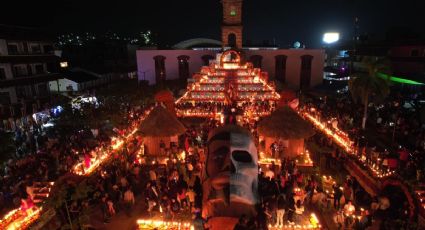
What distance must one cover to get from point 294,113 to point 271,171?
5587mm

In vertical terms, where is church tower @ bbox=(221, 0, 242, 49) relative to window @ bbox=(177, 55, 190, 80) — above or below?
above

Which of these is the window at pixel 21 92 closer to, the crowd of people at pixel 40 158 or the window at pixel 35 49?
the window at pixel 35 49

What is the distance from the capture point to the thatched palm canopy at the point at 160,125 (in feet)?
61.8

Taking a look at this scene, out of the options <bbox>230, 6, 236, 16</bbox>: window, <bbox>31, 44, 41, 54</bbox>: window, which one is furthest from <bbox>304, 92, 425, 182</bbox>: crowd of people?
<bbox>31, 44, 41, 54</bbox>: window

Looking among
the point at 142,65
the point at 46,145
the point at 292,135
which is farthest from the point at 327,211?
the point at 142,65

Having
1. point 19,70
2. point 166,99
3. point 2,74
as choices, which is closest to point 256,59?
point 166,99

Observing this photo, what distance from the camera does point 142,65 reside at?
1826 inches

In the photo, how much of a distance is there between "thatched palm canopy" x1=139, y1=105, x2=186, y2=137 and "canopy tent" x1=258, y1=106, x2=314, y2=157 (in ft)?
17.9

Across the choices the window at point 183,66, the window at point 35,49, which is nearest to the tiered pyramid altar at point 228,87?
the window at point 183,66

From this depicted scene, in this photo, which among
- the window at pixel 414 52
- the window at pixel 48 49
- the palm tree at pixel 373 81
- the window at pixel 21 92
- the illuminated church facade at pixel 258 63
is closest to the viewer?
the palm tree at pixel 373 81

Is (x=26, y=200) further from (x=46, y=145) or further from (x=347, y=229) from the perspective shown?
(x=347, y=229)

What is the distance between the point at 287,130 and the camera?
59.0ft

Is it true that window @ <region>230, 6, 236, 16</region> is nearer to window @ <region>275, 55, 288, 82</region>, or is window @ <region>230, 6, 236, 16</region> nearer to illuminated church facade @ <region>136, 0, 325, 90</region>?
illuminated church facade @ <region>136, 0, 325, 90</region>

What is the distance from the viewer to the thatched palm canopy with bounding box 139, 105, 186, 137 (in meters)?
18.8
